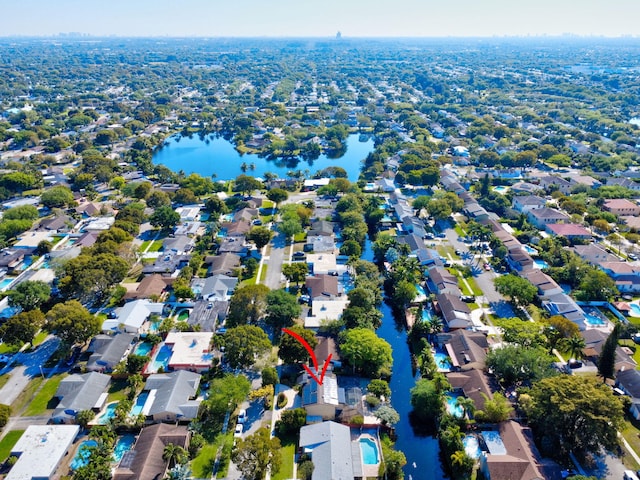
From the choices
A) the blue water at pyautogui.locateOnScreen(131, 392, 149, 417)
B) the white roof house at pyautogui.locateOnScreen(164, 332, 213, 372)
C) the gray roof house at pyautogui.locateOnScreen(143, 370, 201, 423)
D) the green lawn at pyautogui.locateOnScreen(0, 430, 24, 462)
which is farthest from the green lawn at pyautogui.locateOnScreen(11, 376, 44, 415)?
the white roof house at pyautogui.locateOnScreen(164, 332, 213, 372)

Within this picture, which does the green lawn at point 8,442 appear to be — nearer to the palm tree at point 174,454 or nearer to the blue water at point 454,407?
the palm tree at point 174,454

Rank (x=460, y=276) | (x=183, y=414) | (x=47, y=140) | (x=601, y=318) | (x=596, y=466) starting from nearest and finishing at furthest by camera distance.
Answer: (x=596, y=466) → (x=183, y=414) → (x=601, y=318) → (x=460, y=276) → (x=47, y=140)

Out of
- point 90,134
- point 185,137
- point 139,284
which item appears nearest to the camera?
point 139,284

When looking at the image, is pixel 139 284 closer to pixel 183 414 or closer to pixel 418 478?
pixel 183 414

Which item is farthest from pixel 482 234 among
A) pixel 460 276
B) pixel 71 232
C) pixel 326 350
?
pixel 71 232

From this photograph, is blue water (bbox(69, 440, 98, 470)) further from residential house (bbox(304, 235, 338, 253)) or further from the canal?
residential house (bbox(304, 235, 338, 253))

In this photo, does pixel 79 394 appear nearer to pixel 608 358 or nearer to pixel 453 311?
pixel 453 311

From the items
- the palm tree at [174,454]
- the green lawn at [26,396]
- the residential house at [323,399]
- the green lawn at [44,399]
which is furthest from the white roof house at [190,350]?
the green lawn at [26,396]
